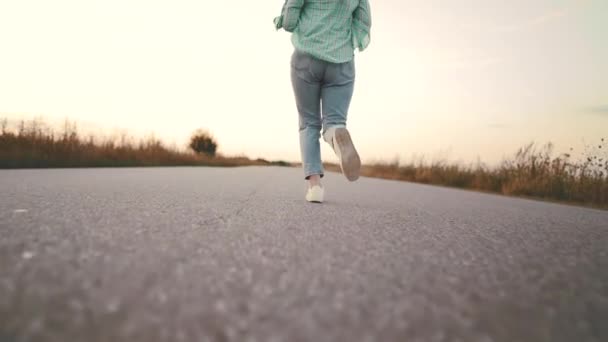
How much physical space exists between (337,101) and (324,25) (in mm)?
604

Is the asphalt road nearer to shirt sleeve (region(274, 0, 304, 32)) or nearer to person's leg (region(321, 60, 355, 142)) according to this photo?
person's leg (region(321, 60, 355, 142))

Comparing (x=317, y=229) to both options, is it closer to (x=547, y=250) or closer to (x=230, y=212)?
(x=230, y=212)

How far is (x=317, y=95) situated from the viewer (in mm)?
2848

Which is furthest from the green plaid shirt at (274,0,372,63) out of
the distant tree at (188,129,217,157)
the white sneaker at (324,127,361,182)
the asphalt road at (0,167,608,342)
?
the distant tree at (188,129,217,157)

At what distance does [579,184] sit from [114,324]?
7345 millimetres

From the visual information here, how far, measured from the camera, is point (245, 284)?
782mm

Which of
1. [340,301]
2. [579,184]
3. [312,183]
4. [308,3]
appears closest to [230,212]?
[312,183]

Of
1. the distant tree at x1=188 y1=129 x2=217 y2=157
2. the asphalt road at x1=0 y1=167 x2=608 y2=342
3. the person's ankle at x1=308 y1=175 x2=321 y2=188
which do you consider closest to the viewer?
the asphalt road at x1=0 y1=167 x2=608 y2=342

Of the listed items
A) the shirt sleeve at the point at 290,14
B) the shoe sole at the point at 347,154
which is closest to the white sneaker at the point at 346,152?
the shoe sole at the point at 347,154

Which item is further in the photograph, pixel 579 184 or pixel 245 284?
pixel 579 184

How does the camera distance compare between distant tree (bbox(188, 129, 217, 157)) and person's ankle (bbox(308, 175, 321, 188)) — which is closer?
person's ankle (bbox(308, 175, 321, 188))

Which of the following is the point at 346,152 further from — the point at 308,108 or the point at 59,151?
the point at 59,151

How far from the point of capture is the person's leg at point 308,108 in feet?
8.97

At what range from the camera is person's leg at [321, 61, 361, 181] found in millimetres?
2656
